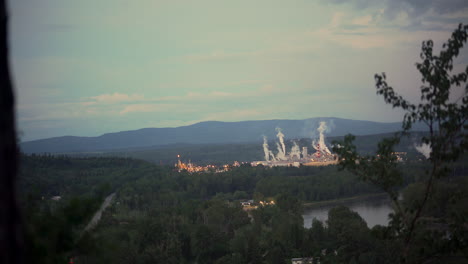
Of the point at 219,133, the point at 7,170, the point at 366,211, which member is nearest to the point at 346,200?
the point at 366,211

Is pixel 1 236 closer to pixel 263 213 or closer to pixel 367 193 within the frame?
pixel 263 213

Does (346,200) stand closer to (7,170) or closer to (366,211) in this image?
(366,211)

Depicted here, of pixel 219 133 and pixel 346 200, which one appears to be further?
pixel 219 133

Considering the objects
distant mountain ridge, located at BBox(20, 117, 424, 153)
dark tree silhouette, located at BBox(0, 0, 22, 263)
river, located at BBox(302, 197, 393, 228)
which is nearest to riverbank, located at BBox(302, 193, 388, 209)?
river, located at BBox(302, 197, 393, 228)

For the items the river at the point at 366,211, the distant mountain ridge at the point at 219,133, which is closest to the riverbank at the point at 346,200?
the river at the point at 366,211

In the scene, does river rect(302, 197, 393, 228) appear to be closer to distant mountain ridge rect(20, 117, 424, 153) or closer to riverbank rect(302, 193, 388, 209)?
riverbank rect(302, 193, 388, 209)

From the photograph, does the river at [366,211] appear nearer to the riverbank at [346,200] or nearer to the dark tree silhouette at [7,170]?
the riverbank at [346,200]
